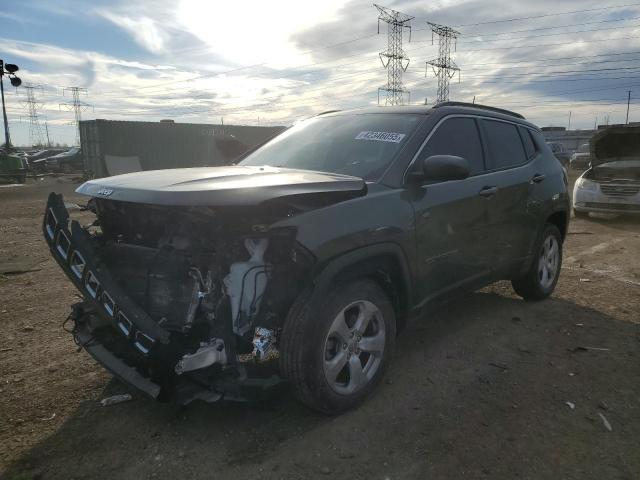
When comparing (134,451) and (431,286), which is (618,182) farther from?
(134,451)

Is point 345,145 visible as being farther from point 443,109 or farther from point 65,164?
point 65,164

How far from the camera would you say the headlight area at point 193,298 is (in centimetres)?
262

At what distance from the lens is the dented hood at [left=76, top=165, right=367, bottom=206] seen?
2.49 metres

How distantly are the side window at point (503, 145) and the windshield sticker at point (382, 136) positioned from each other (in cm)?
114

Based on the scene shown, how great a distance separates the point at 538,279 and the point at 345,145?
2.68 metres

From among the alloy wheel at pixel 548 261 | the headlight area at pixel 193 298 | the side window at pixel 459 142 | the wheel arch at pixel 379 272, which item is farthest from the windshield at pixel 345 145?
the alloy wheel at pixel 548 261

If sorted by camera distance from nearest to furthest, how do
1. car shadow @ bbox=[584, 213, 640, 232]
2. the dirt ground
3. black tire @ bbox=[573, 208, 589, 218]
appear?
the dirt ground
car shadow @ bbox=[584, 213, 640, 232]
black tire @ bbox=[573, 208, 589, 218]

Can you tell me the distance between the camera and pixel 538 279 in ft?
16.8

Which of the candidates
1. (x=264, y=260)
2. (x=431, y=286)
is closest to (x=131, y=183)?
(x=264, y=260)

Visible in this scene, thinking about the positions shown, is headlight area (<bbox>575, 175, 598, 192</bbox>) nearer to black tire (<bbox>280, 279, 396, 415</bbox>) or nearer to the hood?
the hood

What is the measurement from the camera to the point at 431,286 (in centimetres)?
356

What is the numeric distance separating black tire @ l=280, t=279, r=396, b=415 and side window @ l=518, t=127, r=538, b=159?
9.49ft

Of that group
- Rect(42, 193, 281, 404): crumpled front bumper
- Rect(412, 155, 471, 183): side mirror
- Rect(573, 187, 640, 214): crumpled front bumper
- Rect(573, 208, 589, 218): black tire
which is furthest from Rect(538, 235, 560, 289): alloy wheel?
Rect(573, 208, 589, 218): black tire

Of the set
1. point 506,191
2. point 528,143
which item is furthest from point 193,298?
point 528,143
